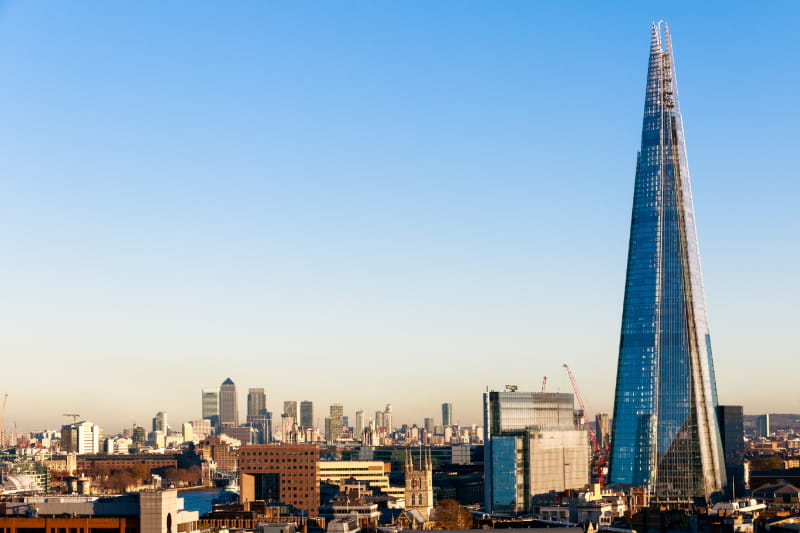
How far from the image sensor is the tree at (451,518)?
487ft

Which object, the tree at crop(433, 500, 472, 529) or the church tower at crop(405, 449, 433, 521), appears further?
the church tower at crop(405, 449, 433, 521)

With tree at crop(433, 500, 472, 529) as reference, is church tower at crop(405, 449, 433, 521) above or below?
above

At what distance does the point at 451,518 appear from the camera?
15475 centimetres

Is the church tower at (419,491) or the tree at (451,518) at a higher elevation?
the church tower at (419,491)

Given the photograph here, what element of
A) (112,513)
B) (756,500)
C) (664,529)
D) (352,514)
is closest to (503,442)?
(756,500)

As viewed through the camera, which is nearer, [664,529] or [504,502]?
[664,529]

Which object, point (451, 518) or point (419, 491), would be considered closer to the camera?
point (451, 518)

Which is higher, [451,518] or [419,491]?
[419,491]

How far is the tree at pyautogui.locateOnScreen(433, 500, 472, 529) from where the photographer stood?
148 m

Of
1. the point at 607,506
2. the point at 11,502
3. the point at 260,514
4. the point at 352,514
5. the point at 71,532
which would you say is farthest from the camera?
the point at 607,506

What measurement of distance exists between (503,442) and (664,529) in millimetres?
46038

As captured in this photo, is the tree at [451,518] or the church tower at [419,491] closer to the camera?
the tree at [451,518]

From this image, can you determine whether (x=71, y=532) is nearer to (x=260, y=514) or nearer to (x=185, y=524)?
(x=185, y=524)

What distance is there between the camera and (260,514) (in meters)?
152
